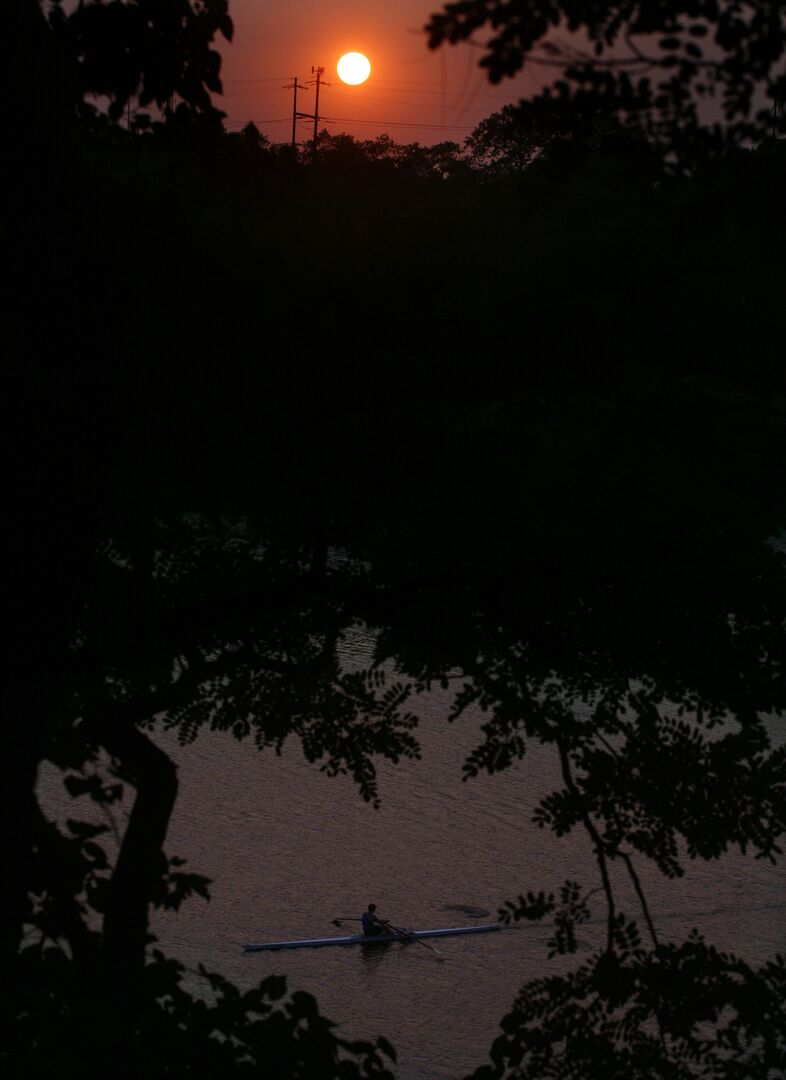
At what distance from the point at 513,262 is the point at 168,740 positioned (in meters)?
16.0

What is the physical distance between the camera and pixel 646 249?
14.1 feet

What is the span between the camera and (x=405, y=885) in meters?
16.3

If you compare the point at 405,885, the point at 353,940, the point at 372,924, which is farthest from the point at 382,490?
the point at 405,885

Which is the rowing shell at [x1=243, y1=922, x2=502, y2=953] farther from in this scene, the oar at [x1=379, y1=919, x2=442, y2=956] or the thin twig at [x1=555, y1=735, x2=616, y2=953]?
the thin twig at [x1=555, y1=735, x2=616, y2=953]

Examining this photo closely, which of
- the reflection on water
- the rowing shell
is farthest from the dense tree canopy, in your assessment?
the rowing shell

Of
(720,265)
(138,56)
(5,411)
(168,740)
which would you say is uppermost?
(168,740)

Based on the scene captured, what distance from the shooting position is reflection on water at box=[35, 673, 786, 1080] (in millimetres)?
14227

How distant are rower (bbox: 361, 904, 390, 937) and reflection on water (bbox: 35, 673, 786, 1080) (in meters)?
0.23

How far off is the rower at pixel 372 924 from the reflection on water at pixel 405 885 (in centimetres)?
23

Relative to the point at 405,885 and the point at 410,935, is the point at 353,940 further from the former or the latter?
the point at 405,885

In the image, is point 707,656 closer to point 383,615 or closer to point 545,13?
point 383,615

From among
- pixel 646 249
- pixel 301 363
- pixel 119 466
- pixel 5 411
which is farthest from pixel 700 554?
pixel 5 411

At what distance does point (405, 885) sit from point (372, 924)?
5.14 ft

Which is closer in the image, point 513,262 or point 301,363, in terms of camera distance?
point 301,363
